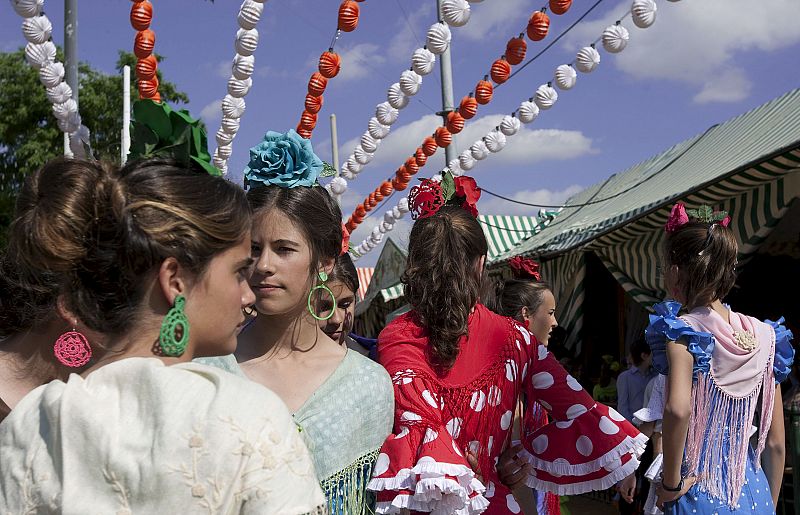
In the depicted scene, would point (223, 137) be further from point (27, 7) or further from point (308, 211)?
point (308, 211)

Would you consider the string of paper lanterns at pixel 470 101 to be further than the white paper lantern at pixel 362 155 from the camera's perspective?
No

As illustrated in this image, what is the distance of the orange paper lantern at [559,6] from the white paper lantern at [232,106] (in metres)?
2.81

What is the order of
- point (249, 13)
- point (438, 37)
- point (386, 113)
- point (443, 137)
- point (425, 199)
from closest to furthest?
1. point (425, 199)
2. point (249, 13)
3. point (438, 37)
4. point (386, 113)
5. point (443, 137)

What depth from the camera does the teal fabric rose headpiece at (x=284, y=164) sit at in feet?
7.61

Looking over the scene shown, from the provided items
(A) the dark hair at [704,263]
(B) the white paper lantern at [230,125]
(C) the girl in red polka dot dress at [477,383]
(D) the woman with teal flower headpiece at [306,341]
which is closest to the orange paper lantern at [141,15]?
(B) the white paper lantern at [230,125]

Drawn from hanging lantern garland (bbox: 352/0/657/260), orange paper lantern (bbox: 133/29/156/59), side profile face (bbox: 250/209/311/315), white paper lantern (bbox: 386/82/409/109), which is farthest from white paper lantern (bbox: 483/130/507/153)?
side profile face (bbox: 250/209/311/315)

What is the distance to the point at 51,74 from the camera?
6.22 m

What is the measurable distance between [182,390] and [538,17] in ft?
20.7

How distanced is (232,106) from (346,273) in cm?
411

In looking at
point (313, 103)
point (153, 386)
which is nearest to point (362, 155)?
point (313, 103)

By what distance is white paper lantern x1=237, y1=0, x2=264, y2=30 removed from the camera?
5.91 metres

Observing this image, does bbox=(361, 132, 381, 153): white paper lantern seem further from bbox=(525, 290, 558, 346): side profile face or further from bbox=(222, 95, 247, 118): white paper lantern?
bbox=(525, 290, 558, 346): side profile face

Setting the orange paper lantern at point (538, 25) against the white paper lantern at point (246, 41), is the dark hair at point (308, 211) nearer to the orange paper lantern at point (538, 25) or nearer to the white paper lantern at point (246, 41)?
the white paper lantern at point (246, 41)

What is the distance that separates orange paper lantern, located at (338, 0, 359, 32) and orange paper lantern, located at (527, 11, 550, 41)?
1.65m
